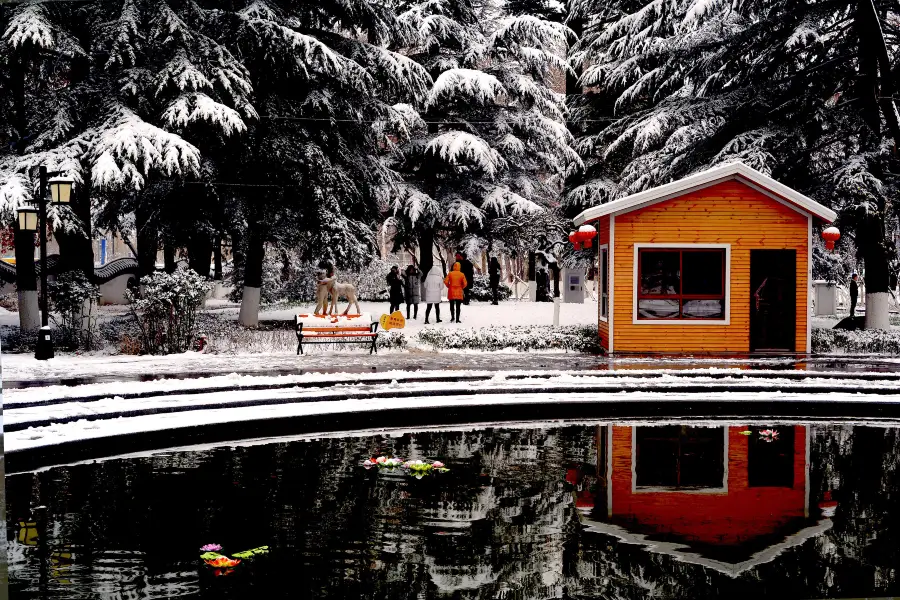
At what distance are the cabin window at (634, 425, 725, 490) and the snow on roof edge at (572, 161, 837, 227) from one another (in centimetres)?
855

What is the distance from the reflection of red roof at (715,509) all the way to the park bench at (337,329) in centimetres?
1078

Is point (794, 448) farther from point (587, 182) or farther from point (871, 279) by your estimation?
point (587, 182)

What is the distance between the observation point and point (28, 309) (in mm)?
22234

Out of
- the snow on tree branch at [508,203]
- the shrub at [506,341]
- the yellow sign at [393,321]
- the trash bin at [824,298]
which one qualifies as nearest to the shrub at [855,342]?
the shrub at [506,341]

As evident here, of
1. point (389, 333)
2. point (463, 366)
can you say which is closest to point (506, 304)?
point (389, 333)

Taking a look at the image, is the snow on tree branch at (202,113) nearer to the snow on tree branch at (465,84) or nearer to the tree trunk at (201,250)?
the tree trunk at (201,250)

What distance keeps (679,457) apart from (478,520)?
147 inches

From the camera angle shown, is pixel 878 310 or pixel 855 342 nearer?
pixel 855 342

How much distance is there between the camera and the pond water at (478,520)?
6.28 meters

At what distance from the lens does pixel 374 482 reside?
909 centimetres

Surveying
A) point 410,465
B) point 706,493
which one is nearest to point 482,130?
point 410,465

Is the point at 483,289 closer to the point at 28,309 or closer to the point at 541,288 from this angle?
the point at 541,288

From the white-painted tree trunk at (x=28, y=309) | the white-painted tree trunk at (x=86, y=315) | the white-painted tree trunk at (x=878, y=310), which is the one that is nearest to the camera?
the white-painted tree trunk at (x=86, y=315)

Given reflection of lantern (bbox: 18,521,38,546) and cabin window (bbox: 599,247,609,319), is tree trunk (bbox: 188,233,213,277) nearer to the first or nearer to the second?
cabin window (bbox: 599,247,609,319)
